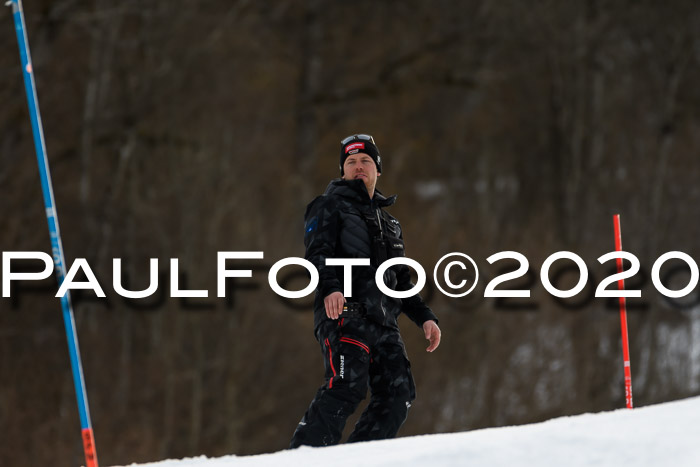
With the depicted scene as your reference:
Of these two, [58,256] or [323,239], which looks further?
[323,239]

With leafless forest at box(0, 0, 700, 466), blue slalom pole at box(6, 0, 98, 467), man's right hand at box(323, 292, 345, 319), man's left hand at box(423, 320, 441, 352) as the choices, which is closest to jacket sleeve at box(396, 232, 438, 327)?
man's left hand at box(423, 320, 441, 352)

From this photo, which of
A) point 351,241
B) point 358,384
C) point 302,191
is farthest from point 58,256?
point 302,191

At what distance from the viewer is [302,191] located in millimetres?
22484

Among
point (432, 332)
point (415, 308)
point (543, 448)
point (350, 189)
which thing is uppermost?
point (350, 189)

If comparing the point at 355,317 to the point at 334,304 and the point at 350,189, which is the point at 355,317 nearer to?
the point at 334,304

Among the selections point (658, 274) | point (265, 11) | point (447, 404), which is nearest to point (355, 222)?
point (447, 404)

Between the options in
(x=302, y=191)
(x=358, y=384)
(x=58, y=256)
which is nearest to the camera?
(x=58, y=256)

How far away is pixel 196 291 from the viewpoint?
17.7 m

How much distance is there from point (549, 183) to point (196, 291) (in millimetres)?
12075

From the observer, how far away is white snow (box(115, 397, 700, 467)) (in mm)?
3582

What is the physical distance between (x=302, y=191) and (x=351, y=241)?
17399 mm

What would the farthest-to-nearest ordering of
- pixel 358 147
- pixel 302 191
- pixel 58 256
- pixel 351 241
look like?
pixel 302 191 → pixel 358 147 → pixel 351 241 → pixel 58 256

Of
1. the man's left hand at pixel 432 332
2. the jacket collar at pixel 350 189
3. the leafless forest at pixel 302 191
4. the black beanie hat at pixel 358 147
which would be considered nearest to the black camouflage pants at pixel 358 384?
the man's left hand at pixel 432 332

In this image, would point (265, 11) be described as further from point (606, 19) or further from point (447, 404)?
point (447, 404)
